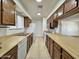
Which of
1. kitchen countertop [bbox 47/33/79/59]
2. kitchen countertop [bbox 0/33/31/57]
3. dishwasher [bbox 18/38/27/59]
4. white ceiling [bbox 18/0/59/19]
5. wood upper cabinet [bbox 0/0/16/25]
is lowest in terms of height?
dishwasher [bbox 18/38/27/59]

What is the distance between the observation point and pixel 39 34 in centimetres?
1330

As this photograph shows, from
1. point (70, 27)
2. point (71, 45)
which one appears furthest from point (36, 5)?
point (71, 45)

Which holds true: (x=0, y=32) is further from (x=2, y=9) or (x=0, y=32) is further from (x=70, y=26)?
(x=70, y=26)

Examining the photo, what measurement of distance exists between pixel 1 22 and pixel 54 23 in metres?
4.11

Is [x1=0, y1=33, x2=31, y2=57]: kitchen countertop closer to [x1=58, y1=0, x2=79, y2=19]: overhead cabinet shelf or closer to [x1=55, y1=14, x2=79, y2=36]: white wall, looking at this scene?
[x1=58, y1=0, x2=79, y2=19]: overhead cabinet shelf

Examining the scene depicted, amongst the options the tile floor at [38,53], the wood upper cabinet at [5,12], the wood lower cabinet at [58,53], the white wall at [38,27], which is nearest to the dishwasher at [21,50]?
the wood upper cabinet at [5,12]

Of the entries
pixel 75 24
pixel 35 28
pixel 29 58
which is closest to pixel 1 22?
pixel 29 58

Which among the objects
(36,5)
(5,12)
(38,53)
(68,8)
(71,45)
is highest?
(36,5)

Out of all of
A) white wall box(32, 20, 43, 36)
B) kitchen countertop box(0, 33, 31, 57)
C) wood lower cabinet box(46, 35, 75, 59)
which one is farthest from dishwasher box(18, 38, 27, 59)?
white wall box(32, 20, 43, 36)

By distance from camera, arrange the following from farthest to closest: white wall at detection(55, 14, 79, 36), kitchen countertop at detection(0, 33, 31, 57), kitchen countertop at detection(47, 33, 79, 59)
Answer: white wall at detection(55, 14, 79, 36)
kitchen countertop at detection(0, 33, 31, 57)
kitchen countertop at detection(47, 33, 79, 59)

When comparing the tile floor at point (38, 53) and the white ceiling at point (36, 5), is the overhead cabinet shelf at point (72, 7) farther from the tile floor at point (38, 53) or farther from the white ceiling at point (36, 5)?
the tile floor at point (38, 53)

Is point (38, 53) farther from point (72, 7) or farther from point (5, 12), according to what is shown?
point (72, 7)

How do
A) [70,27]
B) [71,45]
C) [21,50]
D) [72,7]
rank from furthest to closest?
[70,27]
[21,50]
[72,7]
[71,45]

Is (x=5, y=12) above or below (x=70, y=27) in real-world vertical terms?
above
